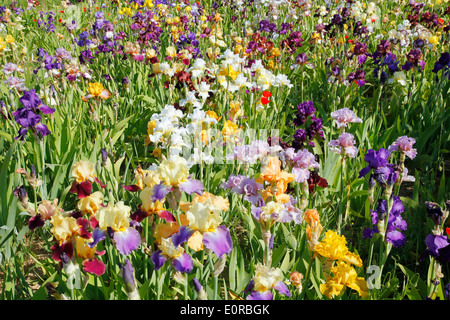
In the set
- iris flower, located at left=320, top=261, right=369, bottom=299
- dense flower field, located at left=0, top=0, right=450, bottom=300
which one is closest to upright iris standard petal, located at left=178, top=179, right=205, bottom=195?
dense flower field, located at left=0, top=0, right=450, bottom=300

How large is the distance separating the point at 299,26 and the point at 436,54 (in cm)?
265

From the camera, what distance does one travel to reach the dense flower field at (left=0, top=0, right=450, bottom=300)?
1.47 m

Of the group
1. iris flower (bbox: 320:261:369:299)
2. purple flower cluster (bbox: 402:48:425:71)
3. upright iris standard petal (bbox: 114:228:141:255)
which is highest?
purple flower cluster (bbox: 402:48:425:71)

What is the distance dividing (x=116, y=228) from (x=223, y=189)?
1.20 meters

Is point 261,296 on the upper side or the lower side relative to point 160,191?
lower

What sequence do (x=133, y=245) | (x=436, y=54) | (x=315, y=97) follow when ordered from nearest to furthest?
(x=133, y=245) → (x=315, y=97) → (x=436, y=54)

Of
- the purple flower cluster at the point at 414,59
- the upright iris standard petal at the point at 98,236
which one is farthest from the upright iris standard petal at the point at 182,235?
the purple flower cluster at the point at 414,59

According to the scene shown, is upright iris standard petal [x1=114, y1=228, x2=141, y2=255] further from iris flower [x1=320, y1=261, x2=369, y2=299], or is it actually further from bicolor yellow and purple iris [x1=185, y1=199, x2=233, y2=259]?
iris flower [x1=320, y1=261, x2=369, y2=299]

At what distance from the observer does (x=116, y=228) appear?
1426 millimetres

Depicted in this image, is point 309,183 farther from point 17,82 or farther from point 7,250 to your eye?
point 17,82

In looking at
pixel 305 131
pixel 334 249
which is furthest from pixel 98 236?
pixel 305 131

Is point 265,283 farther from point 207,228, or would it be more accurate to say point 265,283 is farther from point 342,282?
point 342,282

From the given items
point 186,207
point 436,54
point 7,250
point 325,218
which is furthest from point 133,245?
point 436,54

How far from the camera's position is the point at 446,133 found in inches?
125
